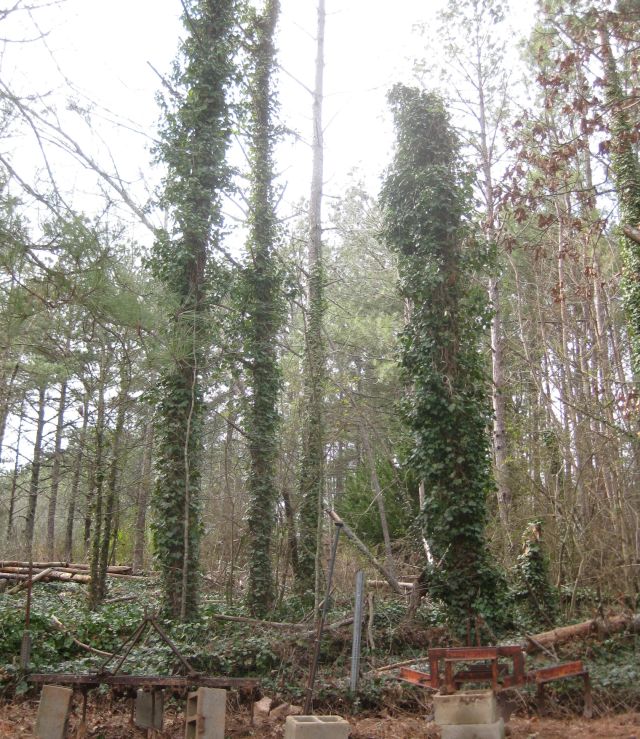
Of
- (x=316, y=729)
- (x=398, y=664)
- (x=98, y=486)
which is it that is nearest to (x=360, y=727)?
(x=316, y=729)

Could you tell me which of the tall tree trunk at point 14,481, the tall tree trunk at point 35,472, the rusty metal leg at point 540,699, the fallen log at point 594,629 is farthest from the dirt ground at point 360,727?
the tall tree trunk at point 14,481

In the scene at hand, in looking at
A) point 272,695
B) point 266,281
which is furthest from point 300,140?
point 272,695

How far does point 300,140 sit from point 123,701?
14306 mm

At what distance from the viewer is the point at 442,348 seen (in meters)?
10.9

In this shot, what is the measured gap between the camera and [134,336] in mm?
8984

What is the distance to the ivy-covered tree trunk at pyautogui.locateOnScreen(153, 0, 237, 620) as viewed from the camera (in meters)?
11.5

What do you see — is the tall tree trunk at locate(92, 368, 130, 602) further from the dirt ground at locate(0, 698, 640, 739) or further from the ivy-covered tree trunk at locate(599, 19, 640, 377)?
the ivy-covered tree trunk at locate(599, 19, 640, 377)

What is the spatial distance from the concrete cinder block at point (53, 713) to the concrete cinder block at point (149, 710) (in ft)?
2.30

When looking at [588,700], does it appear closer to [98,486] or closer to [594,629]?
[594,629]

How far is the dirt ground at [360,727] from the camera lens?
20.9ft

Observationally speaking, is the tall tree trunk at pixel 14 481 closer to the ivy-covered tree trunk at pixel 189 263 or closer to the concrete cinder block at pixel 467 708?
the ivy-covered tree trunk at pixel 189 263

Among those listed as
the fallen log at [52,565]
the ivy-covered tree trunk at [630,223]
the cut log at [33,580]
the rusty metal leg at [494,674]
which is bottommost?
the rusty metal leg at [494,674]

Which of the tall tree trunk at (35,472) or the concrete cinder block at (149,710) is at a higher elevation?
the tall tree trunk at (35,472)

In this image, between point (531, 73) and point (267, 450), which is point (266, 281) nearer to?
point (267, 450)
